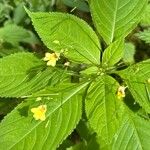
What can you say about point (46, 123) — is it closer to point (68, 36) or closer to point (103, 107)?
point (103, 107)

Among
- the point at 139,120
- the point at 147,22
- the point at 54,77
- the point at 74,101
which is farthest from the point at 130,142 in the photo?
the point at 147,22

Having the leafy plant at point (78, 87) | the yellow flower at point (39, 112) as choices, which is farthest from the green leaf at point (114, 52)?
the yellow flower at point (39, 112)

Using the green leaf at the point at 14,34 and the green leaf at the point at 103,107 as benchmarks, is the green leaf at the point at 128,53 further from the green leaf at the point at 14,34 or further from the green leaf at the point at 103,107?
the green leaf at the point at 103,107

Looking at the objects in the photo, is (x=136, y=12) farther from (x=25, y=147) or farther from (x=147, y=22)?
(x=25, y=147)

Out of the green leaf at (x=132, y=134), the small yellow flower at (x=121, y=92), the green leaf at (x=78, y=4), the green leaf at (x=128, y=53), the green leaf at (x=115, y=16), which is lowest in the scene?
the green leaf at (x=132, y=134)

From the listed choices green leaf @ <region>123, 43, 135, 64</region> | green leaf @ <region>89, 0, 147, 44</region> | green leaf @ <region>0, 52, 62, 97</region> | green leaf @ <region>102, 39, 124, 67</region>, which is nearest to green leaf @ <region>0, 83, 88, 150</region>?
green leaf @ <region>0, 52, 62, 97</region>

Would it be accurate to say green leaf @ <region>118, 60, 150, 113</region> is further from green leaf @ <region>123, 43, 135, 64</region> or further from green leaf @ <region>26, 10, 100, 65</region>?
green leaf @ <region>123, 43, 135, 64</region>

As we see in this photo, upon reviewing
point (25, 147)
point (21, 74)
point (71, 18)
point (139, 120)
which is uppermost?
point (71, 18)
